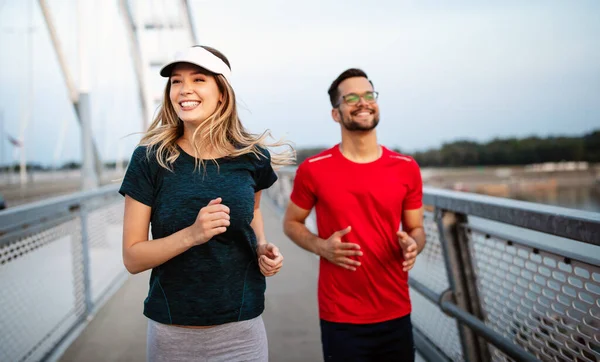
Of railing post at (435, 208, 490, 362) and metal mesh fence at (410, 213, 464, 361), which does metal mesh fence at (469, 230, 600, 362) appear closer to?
railing post at (435, 208, 490, 362)

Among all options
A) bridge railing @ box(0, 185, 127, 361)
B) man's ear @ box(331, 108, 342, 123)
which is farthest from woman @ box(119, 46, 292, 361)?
bridge railing @ box(0, 185, 127, 361)

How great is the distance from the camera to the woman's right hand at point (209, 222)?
4.58 feet

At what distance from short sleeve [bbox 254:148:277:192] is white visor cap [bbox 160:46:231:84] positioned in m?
0.34

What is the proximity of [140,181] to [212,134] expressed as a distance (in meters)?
0.29

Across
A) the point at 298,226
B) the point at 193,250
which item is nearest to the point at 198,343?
the point at 193,250

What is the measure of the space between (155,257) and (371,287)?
1.00 metres

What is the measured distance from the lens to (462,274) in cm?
260

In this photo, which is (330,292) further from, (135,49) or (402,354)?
(135,49)

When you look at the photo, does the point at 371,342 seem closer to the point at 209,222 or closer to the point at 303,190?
the point at 303,190

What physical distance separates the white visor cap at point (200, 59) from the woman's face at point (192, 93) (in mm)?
32

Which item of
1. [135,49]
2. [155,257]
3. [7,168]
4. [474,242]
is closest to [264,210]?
[135,49]

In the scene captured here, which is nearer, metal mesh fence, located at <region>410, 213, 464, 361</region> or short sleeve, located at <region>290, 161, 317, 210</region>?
short sleeve, located at <region>290, 161, 317, 210</region>

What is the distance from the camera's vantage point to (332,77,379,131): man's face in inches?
86.7

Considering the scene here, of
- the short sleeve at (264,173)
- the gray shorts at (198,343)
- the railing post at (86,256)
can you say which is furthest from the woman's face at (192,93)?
the railing post at (86,256)
